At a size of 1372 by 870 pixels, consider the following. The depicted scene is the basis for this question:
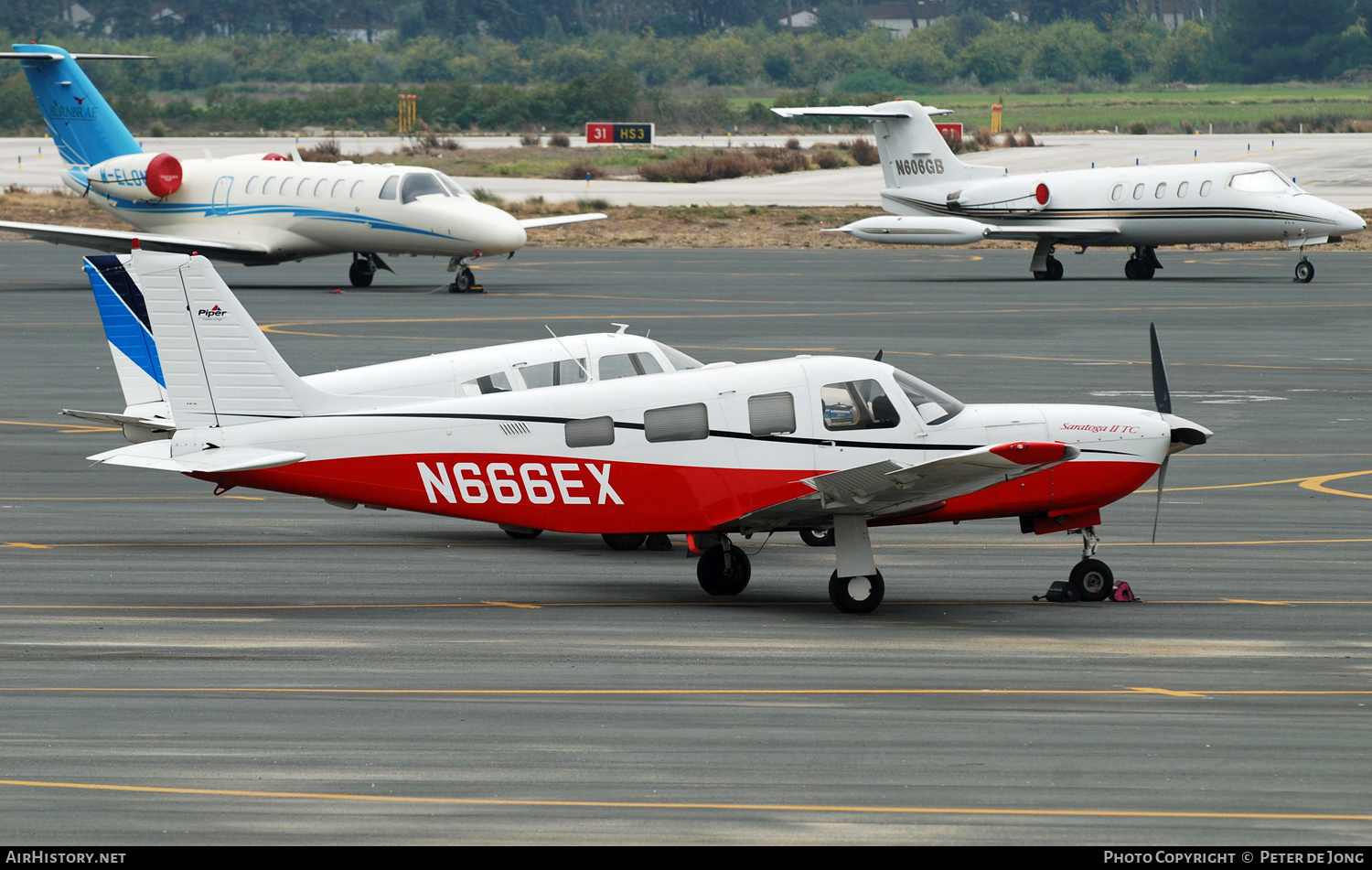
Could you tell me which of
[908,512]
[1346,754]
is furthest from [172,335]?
[1346,754]

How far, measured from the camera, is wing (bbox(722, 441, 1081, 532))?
14.3 metres

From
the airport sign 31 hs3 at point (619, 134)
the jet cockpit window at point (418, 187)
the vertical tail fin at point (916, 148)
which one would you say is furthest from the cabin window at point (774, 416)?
the airport sign 31 hs3 at point (619, 134)

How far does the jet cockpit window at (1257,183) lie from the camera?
168ft

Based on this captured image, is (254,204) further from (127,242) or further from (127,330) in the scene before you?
(127,330)

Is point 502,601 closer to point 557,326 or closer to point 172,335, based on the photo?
point 172,335

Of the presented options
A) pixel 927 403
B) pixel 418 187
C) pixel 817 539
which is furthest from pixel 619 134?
pixel 927 403

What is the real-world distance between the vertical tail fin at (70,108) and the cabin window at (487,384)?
3498 centimetres

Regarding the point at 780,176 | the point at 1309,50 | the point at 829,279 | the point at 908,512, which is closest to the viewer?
the point at 908,512

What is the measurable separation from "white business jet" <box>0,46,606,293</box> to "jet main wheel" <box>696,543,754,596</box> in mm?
30881

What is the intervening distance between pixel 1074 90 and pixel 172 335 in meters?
181

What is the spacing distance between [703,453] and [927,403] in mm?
2040

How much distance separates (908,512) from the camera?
51.0 ft

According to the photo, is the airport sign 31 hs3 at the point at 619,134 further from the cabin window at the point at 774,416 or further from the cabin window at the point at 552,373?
the cabin window at the point at 774,416

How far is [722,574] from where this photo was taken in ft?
53.4
